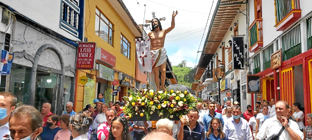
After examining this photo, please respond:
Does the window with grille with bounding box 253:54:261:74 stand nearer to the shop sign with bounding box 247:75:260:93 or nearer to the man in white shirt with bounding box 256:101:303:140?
the shop sign with bounding box 247:75:260:93

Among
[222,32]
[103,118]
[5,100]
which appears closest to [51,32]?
[103,118]

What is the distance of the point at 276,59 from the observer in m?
10.7

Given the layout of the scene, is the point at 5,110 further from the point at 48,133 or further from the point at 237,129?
the point at 237,129

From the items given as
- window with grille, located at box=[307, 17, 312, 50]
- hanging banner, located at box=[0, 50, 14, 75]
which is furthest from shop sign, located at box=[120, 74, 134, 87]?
window with grille, located at box=[307, 17, 312, 50]

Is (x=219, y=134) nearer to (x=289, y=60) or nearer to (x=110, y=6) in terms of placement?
(x=289, y=60)

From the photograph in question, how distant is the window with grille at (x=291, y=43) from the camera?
8766 millimetres

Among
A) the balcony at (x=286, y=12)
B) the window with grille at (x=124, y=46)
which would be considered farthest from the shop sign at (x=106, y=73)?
the balcony at (x=286, y=12)

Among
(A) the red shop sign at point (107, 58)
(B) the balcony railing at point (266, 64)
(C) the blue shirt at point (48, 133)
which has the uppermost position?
(A) the red shop sign at point (107, 58)

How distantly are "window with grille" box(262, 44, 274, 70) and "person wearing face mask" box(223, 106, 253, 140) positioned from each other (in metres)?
6.60

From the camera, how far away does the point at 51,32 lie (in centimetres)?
891

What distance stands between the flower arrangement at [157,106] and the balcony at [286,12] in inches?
229

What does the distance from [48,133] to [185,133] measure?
2.51 meters

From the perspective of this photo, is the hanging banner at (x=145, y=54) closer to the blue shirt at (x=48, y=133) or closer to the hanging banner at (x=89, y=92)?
the blue shirt at (x=48, y=133)

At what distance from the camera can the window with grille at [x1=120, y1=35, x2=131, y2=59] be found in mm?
18044
